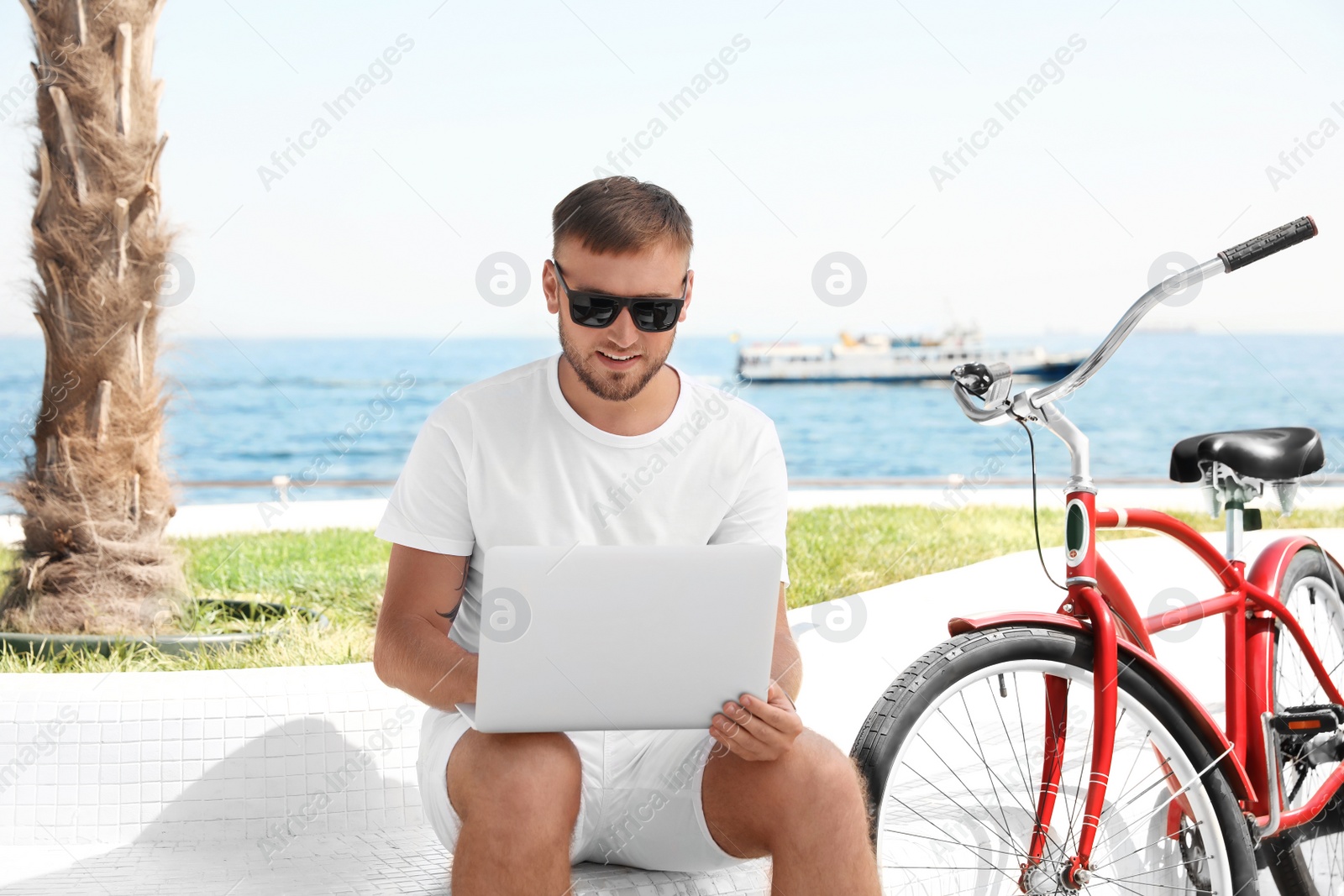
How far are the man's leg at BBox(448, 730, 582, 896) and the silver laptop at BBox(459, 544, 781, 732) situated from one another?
61 mm

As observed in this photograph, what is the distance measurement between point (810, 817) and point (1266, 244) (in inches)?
46.3

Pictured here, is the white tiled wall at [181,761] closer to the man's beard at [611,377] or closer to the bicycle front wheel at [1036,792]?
the man's beard at [611,377]

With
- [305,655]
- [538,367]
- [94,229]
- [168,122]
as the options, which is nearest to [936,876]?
[538,367]

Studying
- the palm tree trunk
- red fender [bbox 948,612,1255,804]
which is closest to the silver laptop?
red fender [bbox 948,612,1255,804]

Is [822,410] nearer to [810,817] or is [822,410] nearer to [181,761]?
[181,761]

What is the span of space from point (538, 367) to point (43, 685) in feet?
4.75

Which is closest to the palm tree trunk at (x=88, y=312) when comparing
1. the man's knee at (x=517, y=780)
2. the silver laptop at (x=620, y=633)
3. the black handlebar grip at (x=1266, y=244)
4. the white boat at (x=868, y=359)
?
the man's knee at (x=517, y=780)

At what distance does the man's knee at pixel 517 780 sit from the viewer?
155cm

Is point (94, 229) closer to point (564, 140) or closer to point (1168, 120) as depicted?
point (564, 140)

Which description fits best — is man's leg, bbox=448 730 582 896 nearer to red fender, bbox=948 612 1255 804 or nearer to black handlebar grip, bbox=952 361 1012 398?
red fender, bbox=948 612 1255 804

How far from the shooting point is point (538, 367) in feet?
6.61

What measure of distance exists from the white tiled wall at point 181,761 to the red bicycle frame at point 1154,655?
1469 mm

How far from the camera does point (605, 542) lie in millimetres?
1953

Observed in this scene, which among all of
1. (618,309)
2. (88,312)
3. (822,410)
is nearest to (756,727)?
(618,309)
